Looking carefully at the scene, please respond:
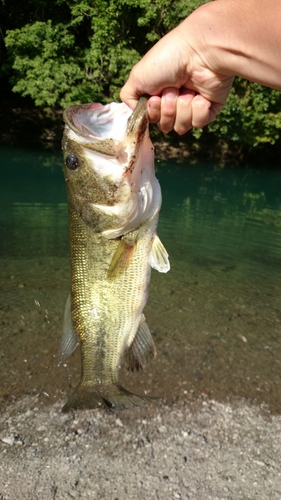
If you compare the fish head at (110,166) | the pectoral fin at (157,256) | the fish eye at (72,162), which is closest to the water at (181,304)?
the pectoral fin at (157,256)

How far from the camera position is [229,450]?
15.5 ft

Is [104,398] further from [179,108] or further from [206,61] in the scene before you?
[206,61]

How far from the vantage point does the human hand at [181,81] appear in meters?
2.37

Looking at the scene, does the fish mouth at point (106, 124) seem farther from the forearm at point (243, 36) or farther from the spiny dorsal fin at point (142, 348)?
the spiny dorsal fin at point (142, 348)

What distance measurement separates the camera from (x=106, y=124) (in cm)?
268

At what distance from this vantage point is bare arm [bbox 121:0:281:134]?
2.04m

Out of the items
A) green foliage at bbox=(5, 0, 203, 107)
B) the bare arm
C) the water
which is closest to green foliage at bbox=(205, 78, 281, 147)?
green foliage at bbox=(5, 0, 203, 107)

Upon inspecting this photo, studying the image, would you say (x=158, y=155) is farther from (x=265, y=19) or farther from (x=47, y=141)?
(x=265, y=19)

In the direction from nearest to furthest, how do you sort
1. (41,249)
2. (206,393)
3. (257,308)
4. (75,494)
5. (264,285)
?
1. (75,494)
2. (206,393)
3. (257,308)
4. (264,285)
5. (41,249)

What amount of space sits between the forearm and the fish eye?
0.84 metres

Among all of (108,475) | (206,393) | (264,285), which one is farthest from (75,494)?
(264,285)

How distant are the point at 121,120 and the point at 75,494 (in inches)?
123

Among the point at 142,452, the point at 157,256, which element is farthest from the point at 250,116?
the point at 157,256

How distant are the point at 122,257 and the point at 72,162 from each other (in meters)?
0.59
